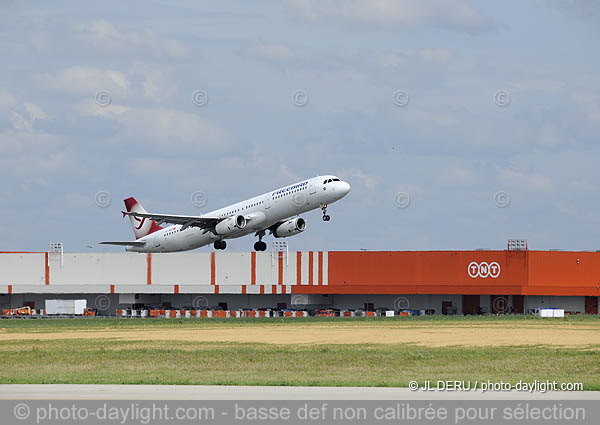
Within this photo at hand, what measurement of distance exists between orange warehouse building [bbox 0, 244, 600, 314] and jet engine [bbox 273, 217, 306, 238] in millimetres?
35094

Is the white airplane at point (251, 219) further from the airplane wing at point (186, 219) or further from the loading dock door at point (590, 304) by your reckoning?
the loading dock door at point (590, 304)

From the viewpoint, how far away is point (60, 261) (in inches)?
5290

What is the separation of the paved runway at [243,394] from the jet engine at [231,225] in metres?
51.3

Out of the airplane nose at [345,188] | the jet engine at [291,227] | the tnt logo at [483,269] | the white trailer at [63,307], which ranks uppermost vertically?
the airplane nose at [345,188]

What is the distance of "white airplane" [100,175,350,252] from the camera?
80188mm

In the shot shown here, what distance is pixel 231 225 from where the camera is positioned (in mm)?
86438

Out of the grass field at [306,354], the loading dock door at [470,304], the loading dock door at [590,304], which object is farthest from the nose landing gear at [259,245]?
the loading dock door at [590,304]

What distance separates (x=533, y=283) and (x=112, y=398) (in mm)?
92899

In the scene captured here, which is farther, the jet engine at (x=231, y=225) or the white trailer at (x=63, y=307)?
the white trailer at (x=63, y=307)

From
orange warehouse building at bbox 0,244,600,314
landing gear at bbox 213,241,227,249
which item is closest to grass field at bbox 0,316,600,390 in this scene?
landing gear at bbox 213,241,227,249

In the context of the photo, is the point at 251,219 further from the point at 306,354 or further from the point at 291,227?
the point at 306,354

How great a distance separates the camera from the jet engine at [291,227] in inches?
3524

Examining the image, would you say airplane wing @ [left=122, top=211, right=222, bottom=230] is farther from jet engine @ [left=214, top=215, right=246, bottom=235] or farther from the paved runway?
the paved runway
